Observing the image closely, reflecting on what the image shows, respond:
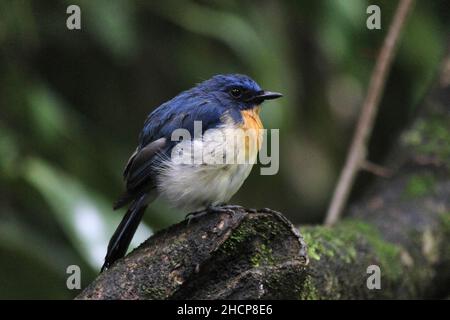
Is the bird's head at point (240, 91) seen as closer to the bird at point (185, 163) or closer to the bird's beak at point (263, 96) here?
the bird's beak at point (263, 96)

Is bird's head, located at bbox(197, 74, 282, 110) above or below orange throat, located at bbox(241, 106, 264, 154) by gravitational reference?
above

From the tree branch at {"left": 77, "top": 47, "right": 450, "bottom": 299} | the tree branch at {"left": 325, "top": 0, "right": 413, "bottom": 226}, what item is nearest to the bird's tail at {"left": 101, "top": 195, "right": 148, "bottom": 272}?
the tree branch at {"left": 77, "top": 47, "right": 450, "bottom": 299}

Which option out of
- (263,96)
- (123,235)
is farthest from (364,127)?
(123,235)

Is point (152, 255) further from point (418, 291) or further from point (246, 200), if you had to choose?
point (246, 200)

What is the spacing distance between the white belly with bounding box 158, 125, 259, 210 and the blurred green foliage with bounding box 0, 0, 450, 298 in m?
0.90

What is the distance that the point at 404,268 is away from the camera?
3406 mm

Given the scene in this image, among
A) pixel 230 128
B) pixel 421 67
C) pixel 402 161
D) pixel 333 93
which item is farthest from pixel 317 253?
pixel 333 93

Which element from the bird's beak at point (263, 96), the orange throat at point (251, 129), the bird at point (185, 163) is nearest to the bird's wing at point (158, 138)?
the bird at point (185, 163)

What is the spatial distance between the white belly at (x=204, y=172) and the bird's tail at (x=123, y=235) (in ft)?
0.44

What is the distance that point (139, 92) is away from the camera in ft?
17.8

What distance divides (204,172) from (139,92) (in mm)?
2557

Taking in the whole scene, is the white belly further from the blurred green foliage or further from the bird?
the blurred green foliage

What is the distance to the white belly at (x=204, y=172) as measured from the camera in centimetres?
299

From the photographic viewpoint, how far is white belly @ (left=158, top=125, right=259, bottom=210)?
2986mm
